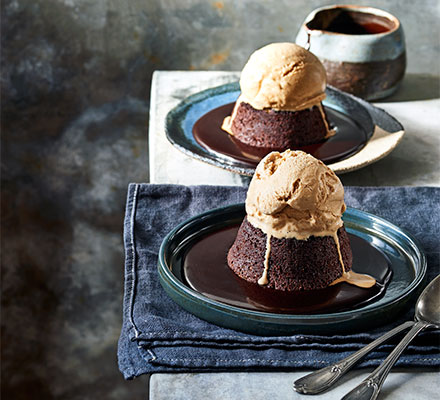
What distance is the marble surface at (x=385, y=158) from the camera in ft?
4.28

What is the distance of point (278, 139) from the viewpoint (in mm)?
1331

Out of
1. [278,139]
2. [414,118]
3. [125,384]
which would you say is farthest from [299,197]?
[125,384]

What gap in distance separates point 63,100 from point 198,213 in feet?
4.14

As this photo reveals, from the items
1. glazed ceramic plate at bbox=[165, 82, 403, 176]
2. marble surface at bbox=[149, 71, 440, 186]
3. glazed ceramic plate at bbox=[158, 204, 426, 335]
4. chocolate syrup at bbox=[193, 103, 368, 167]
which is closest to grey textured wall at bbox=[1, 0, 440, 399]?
marble surface at bbox=[149, 71, 440, 186]

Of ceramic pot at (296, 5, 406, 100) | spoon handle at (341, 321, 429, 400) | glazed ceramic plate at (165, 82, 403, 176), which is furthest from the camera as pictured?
ceramic pot at (296, 5, 406, 100)

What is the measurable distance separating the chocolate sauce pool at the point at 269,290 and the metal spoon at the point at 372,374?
0.07 metres

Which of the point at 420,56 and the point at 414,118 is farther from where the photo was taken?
the point at 420,56

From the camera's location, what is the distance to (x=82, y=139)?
2.26 metres

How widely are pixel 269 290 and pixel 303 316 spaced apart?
0.35ft

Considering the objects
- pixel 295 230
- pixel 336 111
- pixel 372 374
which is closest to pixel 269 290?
pixel 295 230

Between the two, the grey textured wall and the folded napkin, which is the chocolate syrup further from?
the grey textured wall

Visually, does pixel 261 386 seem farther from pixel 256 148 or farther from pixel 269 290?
pixel 256 148

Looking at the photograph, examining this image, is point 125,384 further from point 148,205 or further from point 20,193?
point 148,205

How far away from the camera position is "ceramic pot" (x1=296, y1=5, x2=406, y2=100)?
159 cm
